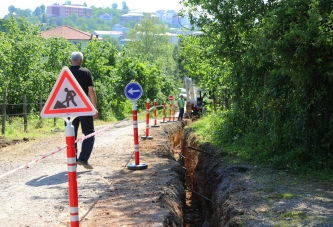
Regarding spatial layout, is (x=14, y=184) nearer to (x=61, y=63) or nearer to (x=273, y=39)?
(x=273, y=39)

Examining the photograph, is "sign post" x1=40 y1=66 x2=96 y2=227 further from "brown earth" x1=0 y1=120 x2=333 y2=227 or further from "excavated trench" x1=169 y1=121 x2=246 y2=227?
"excavated trench" x1=169 y1=121 x2=246 y2=227

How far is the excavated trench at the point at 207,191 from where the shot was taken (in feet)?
28.6

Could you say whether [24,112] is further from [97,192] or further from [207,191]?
[97,192]

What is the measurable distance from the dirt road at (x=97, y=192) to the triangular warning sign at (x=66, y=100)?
1.68 metres

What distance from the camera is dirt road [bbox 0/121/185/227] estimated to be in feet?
23.3

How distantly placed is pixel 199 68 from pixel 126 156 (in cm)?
1232

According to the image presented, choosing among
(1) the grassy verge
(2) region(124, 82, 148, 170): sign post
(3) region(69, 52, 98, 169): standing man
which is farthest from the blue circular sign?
(1) the grassy verge

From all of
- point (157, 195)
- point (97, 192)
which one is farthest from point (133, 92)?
point (157, 195)

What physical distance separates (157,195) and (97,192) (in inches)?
38.1

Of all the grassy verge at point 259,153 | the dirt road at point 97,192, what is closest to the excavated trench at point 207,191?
the grassy verge at point 259,153

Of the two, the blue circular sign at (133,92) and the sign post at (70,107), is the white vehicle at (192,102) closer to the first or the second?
the blue circular sign at (133,92)

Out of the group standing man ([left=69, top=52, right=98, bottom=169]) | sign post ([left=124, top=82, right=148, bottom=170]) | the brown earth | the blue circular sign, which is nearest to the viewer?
the brown earth

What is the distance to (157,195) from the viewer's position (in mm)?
8516

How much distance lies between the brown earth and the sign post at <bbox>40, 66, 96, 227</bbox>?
3.65 feet
